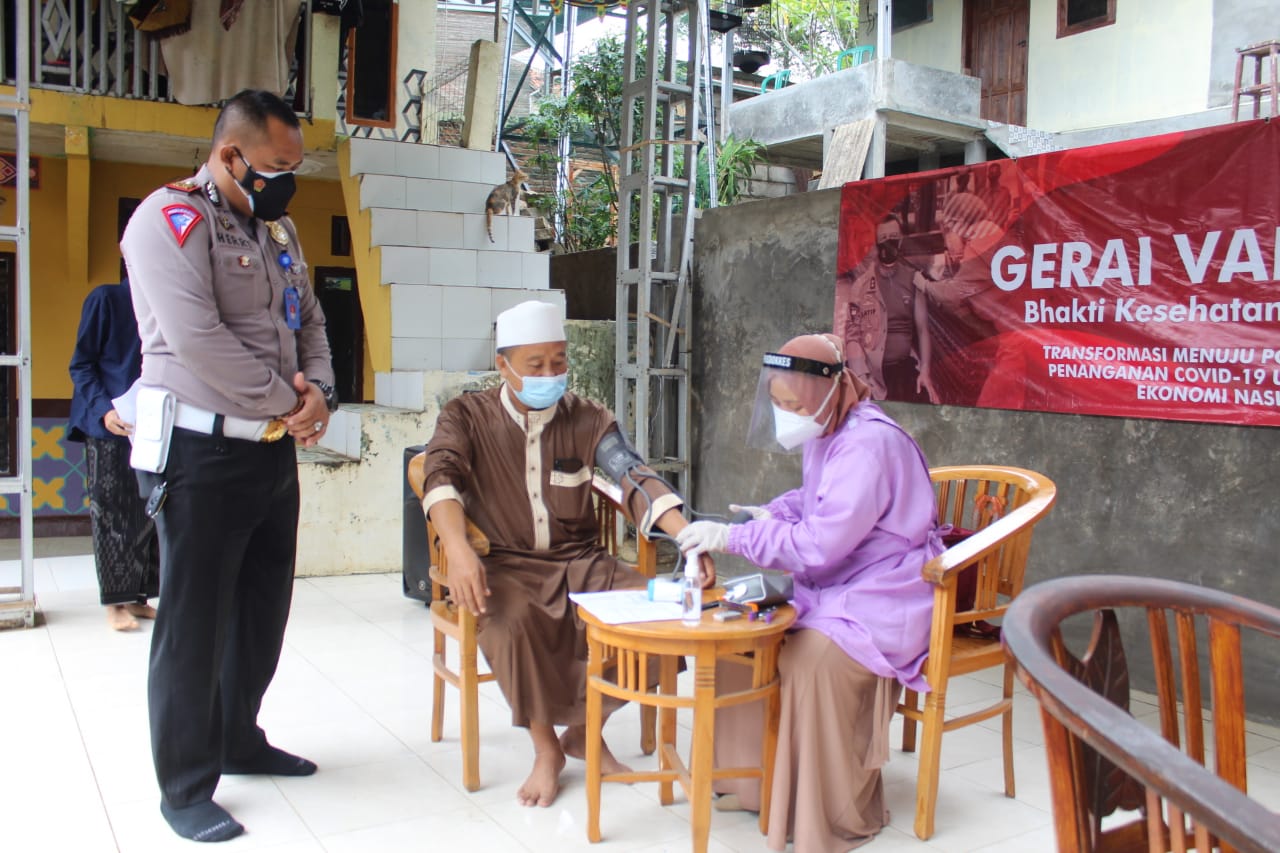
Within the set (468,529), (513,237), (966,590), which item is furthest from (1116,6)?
(468,529)

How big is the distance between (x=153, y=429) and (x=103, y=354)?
2347 millimetres

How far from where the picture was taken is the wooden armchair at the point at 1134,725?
2.75 feet

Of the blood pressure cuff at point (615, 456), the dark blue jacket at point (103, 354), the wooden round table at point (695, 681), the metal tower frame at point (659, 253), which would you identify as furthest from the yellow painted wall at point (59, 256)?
the wooden round table at point (695, 681)

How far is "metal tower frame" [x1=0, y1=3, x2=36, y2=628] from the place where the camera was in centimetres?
442

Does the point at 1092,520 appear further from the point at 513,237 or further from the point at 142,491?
the point at 513,237

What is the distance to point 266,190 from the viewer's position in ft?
8.91

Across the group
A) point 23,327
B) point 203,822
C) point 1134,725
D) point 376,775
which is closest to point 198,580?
point 203,822

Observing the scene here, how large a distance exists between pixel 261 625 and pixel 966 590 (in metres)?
2.09

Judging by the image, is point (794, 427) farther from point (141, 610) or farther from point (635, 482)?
point (141, 610)

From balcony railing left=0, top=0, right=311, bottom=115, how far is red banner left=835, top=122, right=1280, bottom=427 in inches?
178

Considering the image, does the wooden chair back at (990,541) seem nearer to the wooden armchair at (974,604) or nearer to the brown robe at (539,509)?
the wooden armchair at (974,604)

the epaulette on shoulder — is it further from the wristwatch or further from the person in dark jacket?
the person in dark jacket

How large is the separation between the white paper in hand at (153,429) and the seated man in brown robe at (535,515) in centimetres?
70

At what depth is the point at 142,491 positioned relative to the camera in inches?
108
